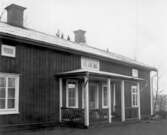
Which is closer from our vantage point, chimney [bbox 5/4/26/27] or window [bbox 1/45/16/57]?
window [bbox 1/45/16/57]

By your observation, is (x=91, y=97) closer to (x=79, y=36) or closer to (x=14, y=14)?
(x=14, y=14)

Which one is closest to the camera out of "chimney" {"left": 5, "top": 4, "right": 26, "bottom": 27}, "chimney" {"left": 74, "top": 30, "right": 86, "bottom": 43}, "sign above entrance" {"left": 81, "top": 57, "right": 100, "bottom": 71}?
"chimney" {"left": 5, "top": 4, "right": 26, "bottom": 27}

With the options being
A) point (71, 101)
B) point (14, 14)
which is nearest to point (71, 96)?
point (71, 101)

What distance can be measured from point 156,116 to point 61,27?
27031mm

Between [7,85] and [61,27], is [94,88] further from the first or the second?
[61,27]

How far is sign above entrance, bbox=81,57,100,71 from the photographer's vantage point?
15078mm

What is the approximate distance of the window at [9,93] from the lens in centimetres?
1090

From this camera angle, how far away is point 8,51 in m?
11.1

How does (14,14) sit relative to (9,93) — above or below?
above

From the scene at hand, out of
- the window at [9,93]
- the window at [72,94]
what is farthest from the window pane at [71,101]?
the window at [9,93]

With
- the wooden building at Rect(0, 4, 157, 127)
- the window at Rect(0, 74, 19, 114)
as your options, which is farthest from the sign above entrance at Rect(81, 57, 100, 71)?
the window at Rect(0, 74, 19, 114)

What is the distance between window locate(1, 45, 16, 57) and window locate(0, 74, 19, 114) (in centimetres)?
85

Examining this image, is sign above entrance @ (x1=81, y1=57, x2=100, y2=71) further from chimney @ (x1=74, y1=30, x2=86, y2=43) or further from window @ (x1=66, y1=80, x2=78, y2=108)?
chimney @ (x1=74, y1=30, x2=86, y2=43)

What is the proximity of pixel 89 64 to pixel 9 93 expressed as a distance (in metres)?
5.62
